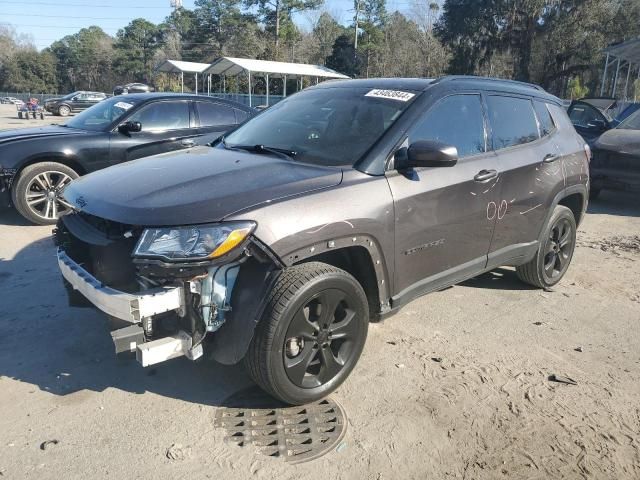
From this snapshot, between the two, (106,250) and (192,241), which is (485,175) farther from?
(106,250)

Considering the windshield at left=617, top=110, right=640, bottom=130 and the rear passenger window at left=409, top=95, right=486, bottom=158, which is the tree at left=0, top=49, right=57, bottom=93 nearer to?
the windshield at left=617, top=110, right=640, bottom=130

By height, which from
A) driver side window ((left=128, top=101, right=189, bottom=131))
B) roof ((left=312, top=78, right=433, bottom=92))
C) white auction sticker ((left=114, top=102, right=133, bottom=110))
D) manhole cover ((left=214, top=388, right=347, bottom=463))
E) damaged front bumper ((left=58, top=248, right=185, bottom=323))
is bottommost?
manhole cover ((left=214, top=388, right=347, bottom=463))

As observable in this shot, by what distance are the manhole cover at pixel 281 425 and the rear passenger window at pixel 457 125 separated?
1.73 metres

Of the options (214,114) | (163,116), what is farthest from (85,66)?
(163,116)

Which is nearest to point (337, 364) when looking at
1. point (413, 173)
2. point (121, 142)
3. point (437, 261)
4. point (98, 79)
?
point (437, 261)

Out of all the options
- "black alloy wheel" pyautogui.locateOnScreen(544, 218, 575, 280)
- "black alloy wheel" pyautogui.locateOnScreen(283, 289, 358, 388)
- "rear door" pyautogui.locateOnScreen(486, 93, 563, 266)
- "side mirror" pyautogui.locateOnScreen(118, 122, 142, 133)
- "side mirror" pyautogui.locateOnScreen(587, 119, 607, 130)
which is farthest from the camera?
"side mirror" pyautogui.locateOnScreen(587, 119, 607, 130)

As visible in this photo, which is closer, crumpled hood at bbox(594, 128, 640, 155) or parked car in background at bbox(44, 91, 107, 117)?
crumpled hood at bbox(594, 128, 640, 155)

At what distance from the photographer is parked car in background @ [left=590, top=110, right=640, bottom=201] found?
8203 millimetres

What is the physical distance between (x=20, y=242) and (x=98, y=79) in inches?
3288

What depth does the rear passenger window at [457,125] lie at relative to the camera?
3.46m

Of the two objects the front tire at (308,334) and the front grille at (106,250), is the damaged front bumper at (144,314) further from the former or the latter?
the front tire at (308,334)

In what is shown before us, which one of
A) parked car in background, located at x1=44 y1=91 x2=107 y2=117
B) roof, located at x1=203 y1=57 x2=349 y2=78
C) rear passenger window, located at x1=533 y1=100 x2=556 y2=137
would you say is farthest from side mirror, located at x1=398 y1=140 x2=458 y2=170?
parked car in background, located at x1=44 y1=91 x2=107 y2=117

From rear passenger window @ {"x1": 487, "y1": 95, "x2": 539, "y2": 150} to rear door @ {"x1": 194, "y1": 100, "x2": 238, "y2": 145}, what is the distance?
14.0 feet

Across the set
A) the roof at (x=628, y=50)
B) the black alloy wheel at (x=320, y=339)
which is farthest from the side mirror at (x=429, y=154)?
the roof at (x=628, y=50)
